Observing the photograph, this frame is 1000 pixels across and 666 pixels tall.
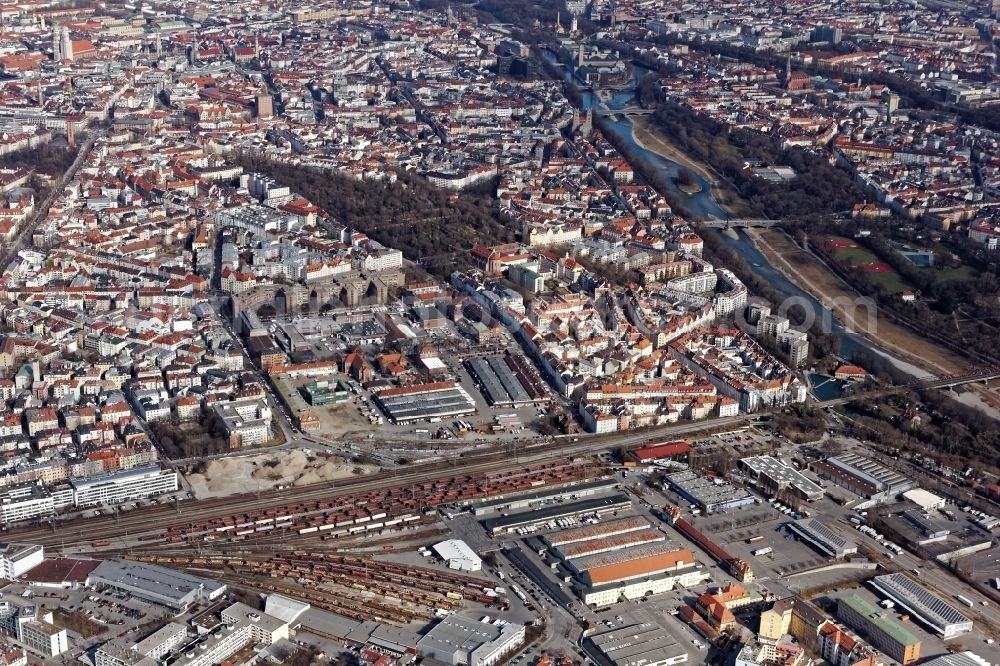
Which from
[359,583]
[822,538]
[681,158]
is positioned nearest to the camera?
[359,583]

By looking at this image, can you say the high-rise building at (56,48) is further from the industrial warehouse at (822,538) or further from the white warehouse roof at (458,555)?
the industrial warehouse at (822,538)

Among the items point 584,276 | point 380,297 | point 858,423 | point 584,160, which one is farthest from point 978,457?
point 584,160

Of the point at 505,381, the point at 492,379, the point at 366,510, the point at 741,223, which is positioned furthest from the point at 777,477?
the point at 741,223

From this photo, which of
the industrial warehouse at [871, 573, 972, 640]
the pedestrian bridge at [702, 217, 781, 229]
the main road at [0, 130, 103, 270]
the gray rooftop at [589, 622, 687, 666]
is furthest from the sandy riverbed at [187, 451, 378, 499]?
the pedestrian bridge at [702, 217, 781, 229]

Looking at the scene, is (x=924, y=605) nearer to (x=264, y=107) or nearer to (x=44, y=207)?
(x=44, y=207)

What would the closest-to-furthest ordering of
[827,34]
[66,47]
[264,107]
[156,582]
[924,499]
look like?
[156,582] < [924,499] < [264,107] < [66,47] < [827,34]
